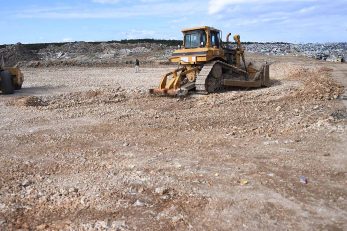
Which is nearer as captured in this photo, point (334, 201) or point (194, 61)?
point (334, 201)

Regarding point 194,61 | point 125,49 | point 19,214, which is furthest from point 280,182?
point 125,49

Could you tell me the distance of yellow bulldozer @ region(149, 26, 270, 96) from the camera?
14078 mm

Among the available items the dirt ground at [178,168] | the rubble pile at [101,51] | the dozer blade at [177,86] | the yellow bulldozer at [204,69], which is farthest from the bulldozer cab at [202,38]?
the rubble pile at [101,51]

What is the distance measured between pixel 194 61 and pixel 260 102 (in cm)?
349

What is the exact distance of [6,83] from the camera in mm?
17000

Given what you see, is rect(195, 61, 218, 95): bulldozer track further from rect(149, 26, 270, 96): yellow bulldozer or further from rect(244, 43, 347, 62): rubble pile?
rect(244, 43, 347, 62): rubble pile

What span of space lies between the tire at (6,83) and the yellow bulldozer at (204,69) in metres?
6.52

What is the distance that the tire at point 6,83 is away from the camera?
17.0 metres

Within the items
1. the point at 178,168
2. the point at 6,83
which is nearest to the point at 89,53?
the point at 6,83

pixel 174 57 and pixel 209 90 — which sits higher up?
pixel 174 57

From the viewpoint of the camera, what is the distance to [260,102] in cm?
1198

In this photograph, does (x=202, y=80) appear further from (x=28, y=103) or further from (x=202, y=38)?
(x=28, y=103)

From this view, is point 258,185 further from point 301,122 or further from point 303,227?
point 301,122

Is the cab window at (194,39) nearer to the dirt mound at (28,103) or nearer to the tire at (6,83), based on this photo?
the dirt mound at (28,103)
